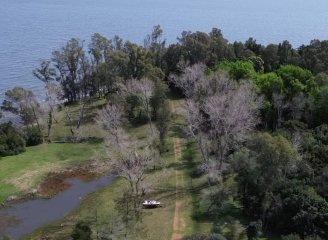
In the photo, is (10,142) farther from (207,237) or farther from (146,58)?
(207,237)

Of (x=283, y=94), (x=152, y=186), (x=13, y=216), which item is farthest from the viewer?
(x=283, y=94)

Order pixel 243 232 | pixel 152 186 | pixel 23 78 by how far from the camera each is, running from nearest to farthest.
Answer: pixel 243 232 → pixel 152 186 → pixel 23 78

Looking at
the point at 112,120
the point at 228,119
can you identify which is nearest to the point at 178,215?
the point at 228,119

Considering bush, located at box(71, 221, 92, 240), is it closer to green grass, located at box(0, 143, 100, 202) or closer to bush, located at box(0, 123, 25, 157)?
green grass, located at box(0, 143, 100, 202)

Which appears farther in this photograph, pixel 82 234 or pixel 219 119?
pixel 219 119

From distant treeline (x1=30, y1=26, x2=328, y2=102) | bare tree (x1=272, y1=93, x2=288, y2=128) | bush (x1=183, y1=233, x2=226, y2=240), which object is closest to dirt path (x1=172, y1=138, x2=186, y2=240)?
bush (x1=183, y1=233, x2=226, y2=240)

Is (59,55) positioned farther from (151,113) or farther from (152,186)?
(152,186)

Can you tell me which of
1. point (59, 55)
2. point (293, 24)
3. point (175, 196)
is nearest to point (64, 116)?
point (59, 55)
